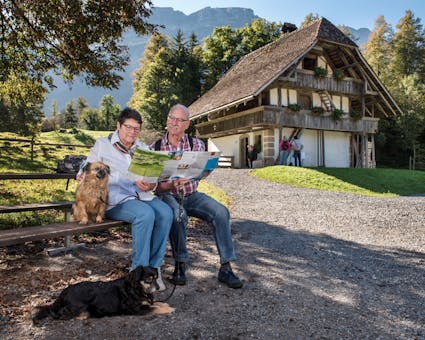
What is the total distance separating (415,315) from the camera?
10.3 feet

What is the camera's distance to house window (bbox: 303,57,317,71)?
906 inches

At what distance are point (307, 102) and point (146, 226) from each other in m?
21.6

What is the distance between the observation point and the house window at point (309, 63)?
2300cm

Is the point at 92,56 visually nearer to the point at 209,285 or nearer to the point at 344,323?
the point at 209,285

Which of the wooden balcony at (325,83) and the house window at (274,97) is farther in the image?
the wooden balcony at (325,83)

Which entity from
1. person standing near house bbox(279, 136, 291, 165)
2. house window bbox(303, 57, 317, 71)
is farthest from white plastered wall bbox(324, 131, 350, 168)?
person standing near house bbox(279, 136, 291, 165)

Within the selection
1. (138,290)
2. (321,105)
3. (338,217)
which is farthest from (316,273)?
(321,105)

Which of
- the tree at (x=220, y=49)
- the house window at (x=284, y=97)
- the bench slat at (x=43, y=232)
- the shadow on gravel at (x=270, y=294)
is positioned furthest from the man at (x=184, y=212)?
the tree at (x=220, y=49)

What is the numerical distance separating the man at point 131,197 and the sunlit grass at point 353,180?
10522 mm

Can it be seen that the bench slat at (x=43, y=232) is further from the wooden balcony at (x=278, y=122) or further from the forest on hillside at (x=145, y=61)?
the wooden balcony at (x=278, y=122)

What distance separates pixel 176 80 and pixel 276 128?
58.7 ft

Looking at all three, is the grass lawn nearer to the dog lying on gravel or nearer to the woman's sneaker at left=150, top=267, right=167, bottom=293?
the woman's sneaker at left=150, top=267, right=167, bottom=293

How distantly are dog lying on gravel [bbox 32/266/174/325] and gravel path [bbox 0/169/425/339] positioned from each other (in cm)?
8

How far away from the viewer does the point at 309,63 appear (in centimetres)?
2314
